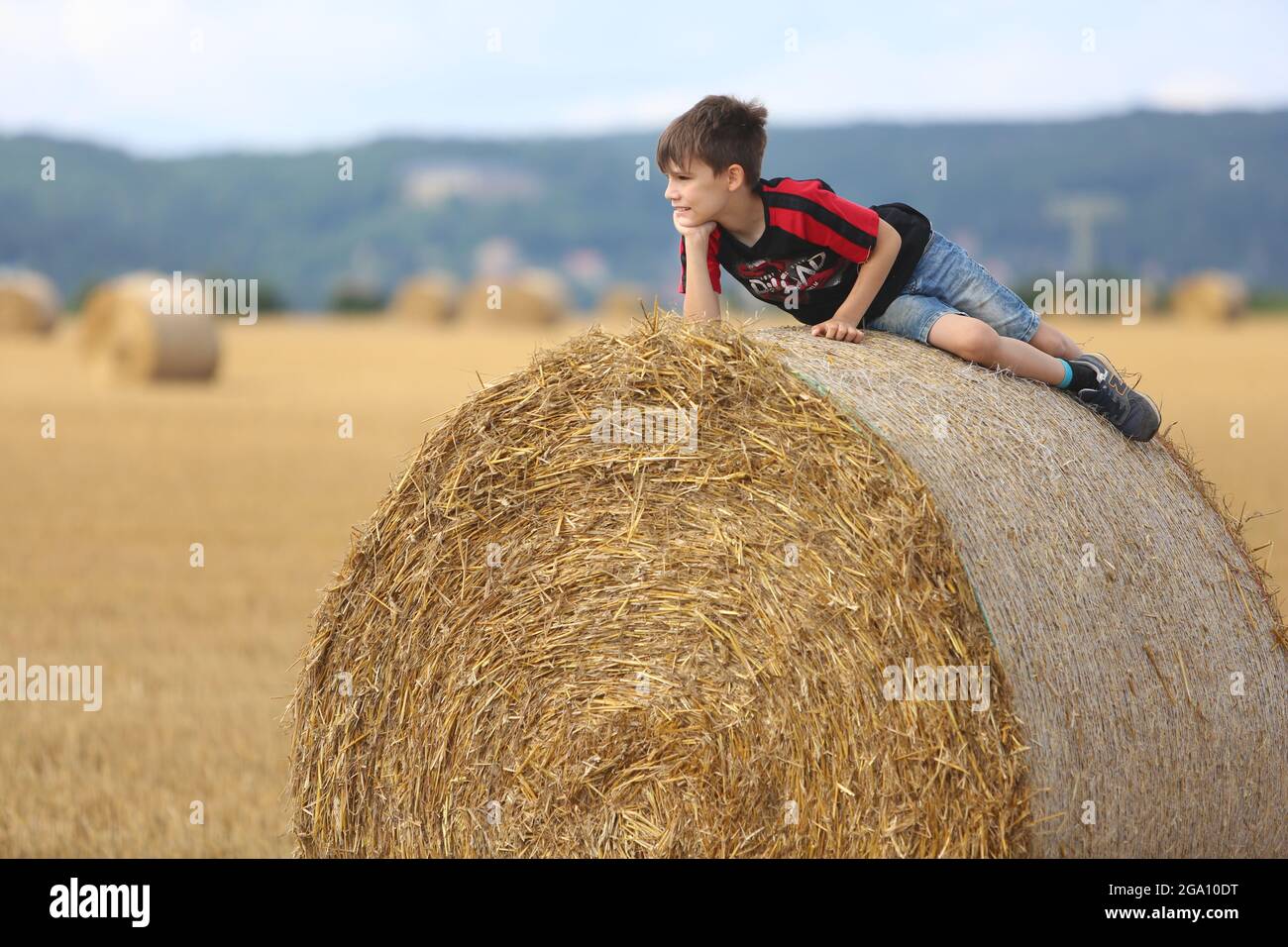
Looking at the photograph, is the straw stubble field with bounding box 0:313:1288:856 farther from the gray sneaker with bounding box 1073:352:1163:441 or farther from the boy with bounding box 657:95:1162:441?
the boy with bounding box 657:95:1162:441

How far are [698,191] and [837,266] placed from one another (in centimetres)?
58

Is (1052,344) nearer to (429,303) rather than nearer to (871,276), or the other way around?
(871,276)

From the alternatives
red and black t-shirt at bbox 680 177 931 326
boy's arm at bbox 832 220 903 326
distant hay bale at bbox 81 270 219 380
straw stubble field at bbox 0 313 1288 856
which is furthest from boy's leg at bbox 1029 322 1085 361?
distant hay bale at bbox 81 270 219 380

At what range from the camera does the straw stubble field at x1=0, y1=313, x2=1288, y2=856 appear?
243 inches

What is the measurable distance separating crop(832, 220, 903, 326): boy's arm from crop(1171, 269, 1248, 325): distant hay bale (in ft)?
150

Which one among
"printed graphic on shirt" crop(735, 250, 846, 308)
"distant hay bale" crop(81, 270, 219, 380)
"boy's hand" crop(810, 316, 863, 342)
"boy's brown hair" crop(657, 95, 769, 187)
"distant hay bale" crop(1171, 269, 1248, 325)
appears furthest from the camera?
"distant hay bale" crop(1171, 269, 1248, 325)

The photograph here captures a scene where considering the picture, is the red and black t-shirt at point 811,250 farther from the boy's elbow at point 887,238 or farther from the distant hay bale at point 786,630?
the distant hay bale at point 786,630

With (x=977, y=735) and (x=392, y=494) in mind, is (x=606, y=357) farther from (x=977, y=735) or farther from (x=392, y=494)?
(x=977, y=735)

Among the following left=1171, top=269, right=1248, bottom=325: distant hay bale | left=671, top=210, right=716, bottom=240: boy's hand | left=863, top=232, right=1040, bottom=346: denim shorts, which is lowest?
left=863, top=232, right=1040, bottom=346: denim shorts

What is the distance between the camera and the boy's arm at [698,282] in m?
5.41

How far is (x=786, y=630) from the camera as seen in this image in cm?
455

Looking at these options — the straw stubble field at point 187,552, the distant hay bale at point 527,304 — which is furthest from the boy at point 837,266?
the distant hay bale at point 527,304

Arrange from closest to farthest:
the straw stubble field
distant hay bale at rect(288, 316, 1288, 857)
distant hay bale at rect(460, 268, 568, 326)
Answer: distant hay bale at rect(288, 316, 1288, 857)
the straw stubble field
distant hay bale at rect(460, 268, 568, 326)
